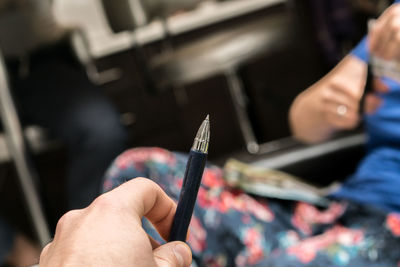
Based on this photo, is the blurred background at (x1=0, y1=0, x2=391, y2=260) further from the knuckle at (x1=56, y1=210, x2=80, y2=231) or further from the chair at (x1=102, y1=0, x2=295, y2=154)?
the knuckle at (x1=56, y1=210, x2=80, y2=231)

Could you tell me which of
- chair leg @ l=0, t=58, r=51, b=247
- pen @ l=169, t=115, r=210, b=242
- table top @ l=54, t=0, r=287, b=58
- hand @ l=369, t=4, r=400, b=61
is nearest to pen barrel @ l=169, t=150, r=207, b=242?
pen @ l=169, t=115, r=210, b=242

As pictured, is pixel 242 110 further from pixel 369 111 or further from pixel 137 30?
pixel 369 111

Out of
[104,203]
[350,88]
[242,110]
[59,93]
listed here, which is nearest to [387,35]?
[350,88]

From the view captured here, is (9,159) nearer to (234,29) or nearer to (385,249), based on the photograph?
(234,29)

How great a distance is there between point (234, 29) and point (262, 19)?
0.15ft

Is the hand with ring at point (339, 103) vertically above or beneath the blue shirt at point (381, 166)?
above

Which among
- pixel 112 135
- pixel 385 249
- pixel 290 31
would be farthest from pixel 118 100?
pixel 385 249

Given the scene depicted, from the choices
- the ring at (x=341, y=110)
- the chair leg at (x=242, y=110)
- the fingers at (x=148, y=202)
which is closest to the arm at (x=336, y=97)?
the ring at (x=341, y=110)

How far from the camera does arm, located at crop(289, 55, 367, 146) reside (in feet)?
0.69

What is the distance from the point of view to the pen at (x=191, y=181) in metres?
0.15

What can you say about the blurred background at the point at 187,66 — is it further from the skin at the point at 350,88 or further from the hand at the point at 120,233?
the hand at the point at 120,233

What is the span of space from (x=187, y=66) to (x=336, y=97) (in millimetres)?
257

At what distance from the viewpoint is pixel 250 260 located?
0.41 m

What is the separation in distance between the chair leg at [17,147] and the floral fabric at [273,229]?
17 cm
